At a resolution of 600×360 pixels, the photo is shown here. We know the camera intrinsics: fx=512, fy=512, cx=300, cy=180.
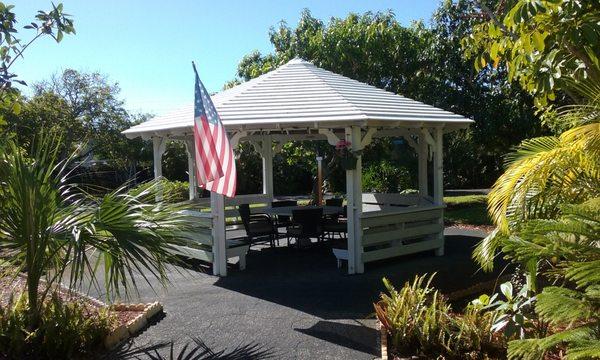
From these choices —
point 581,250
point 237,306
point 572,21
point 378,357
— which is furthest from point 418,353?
point 572,21

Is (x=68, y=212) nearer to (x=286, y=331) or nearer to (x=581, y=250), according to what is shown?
(x=286, y=331)

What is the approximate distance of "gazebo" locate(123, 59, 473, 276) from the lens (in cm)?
830

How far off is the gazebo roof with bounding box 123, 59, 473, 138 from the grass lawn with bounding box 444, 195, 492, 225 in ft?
17.8

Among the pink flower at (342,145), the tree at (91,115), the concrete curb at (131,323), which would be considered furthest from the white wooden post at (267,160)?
the tree at (91,115)

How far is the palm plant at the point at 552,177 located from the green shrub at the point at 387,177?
13746 millimetres

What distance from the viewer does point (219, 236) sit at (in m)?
8.58

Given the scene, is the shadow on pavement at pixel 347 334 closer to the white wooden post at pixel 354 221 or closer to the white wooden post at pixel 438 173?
the white wooden post at pixel 354 221

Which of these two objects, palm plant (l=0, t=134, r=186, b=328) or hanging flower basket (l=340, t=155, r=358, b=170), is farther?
hanging flower basket (l=340, t=155, r=358, b=170)

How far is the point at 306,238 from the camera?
11.0m

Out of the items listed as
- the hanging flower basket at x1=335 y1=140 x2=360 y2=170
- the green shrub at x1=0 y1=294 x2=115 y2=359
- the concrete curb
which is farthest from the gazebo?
the green shrub at x1=0 y1=294 x2=115 y2=359

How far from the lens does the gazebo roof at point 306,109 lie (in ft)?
26.6

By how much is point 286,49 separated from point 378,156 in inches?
201

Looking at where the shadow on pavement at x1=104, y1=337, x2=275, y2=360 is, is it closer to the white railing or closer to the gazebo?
the gazebo

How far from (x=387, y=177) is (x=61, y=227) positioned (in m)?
15.2
